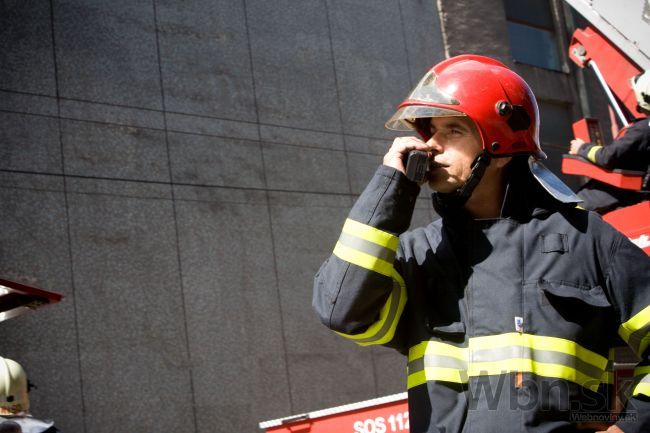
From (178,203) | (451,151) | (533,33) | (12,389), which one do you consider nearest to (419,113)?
(451,151)

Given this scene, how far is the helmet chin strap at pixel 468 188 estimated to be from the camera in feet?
9.71

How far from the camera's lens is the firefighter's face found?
2.99 metres

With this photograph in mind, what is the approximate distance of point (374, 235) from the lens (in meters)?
2.77

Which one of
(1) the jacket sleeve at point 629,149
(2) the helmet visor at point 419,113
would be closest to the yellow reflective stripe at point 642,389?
(2) the helmet visor at point 419,113

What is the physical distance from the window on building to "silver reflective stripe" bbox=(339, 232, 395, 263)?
10448 mm

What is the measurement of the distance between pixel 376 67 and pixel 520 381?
27.6 feet

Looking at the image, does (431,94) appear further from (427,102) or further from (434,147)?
(434,147)

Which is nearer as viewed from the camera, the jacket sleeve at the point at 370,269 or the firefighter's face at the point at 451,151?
the jacket sleeve at the point at 370,269

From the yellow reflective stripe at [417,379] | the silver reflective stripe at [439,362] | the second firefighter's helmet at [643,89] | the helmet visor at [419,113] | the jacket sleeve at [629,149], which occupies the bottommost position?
the yellow reflective stripe at [417,379]

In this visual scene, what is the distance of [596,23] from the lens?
680cm

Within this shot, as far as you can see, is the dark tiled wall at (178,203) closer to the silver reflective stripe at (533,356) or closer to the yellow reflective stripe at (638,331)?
the silver reflective stripe at (533,356)

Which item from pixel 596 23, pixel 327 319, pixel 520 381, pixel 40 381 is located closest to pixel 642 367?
pixel 520 381

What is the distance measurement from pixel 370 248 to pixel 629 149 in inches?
157

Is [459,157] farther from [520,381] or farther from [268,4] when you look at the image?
[268,4]
